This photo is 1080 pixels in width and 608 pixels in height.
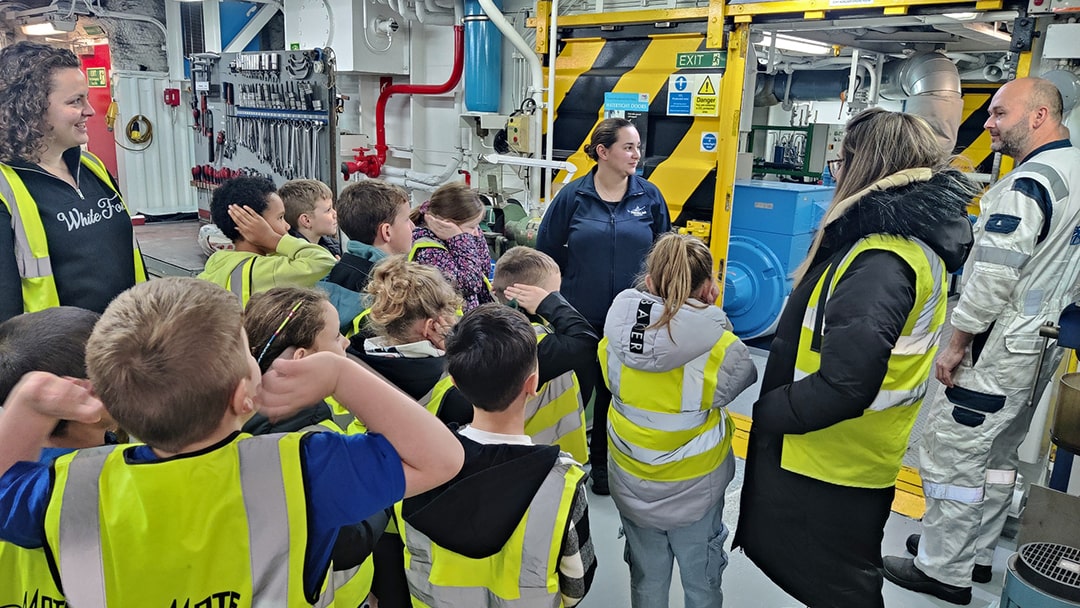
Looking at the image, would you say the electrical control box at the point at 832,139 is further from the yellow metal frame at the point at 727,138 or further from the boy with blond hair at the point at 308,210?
the boy with blond hair at the point at 308,210

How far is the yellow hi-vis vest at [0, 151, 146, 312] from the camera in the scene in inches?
76.7

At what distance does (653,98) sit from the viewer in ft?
13.4

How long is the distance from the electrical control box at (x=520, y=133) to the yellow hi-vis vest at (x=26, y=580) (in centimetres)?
386

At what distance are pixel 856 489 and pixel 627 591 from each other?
0.94 m

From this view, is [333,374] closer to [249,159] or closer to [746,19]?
[746,19]

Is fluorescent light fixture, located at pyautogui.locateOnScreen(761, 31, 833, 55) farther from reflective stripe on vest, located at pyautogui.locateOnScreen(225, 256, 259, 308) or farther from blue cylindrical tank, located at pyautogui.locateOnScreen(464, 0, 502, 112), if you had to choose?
reflective stripe on vest, located at pyautogui.locateOnScreen(225, 256, 259, 308)

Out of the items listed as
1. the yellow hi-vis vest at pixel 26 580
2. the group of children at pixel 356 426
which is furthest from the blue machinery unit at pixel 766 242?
the yellow hi-vis vest at pixel 26 580

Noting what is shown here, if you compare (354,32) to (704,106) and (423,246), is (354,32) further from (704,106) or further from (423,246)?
(423,246)

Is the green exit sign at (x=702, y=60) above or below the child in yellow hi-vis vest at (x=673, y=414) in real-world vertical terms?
above

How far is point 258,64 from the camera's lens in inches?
181

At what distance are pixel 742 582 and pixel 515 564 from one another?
4.44 feet

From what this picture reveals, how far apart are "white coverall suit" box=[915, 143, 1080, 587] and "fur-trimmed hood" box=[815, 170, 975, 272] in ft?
2.22

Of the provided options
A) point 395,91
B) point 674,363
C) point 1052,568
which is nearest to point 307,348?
point 674,363

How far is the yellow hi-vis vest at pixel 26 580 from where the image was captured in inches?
42.2
